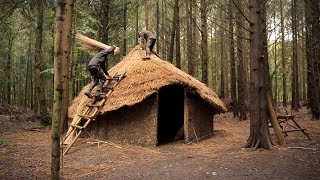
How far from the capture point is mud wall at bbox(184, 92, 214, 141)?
1141 centimetres

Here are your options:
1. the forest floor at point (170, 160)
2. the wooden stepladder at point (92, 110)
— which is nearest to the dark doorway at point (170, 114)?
the wooden stepladder at point (92, 110)

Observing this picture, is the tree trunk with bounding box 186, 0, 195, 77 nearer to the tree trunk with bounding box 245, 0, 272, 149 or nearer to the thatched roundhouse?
the thatched roundhouse

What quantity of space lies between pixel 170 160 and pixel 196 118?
3.82 meters

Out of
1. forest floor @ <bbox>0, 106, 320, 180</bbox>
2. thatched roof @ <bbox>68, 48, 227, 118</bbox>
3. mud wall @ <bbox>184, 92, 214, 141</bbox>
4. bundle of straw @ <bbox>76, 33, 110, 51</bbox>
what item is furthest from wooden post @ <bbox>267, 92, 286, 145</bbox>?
bundle of straw @ <bbox>76, 33, 110, 51</bbox>

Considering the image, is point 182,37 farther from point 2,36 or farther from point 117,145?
point 117,145

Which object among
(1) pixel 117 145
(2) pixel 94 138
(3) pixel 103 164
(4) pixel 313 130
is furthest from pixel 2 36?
(4) pixel 313 130

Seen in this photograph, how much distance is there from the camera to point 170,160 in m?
8.23

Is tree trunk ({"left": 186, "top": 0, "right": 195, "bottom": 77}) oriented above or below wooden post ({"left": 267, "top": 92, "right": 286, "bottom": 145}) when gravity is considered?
above

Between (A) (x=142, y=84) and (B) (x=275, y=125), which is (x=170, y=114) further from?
(B) (x=275, y=125)

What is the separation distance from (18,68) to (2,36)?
17.6 m

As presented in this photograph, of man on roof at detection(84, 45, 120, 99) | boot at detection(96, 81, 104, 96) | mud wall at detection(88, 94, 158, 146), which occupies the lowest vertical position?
mud wall at detection(88, 94, 158, 146)

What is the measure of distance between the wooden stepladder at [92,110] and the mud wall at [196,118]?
2.55 m

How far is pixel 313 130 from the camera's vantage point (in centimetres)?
1209

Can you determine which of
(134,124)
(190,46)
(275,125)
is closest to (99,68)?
(134,124)
